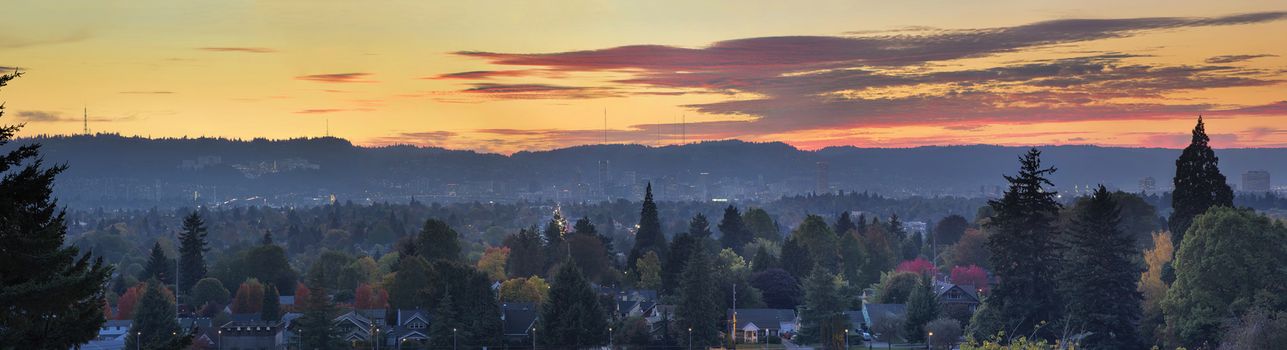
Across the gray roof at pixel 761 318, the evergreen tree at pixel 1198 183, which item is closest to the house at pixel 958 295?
the gray roof at pixel 761 318

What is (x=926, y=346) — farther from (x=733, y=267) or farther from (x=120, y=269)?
(x=120, y=269)

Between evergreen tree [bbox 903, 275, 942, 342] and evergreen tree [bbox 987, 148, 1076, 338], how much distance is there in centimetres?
1375

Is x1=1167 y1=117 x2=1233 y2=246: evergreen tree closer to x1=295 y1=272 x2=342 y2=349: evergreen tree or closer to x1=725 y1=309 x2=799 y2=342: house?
x1=725 y1=309 x2=799 y2=342: house

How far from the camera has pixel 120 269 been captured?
504 ft

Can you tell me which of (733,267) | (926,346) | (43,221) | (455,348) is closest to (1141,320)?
(926,346)

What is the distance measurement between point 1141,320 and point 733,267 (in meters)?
42.4

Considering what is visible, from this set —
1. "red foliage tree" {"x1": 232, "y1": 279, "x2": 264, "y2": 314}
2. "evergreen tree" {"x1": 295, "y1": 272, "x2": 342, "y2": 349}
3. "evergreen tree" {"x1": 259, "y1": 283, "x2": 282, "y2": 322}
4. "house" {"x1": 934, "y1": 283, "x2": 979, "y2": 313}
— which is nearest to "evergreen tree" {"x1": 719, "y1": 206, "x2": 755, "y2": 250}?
"house" {"x1": 934, "y1": 283, "x2": 979, "y2": 313}

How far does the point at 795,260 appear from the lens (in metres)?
106

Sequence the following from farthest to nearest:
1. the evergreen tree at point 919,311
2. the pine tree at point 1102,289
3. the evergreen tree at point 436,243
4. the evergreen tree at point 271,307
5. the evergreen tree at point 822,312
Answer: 1. the evergreen tree at point 436,243
2. the evergreen tree at point 271,307
3. the evergreen tree at point 822,312
4. the evergreen tree at point 919,311
5. the pine tree at point 1102,289

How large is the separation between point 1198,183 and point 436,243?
189 feet

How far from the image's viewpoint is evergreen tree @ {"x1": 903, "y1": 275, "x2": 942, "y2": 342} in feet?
257

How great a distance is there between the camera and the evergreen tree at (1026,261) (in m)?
62.7

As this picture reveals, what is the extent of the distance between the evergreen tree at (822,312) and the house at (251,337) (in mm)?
27235

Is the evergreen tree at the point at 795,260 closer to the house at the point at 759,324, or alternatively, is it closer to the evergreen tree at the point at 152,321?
the house at the point at 759,324
